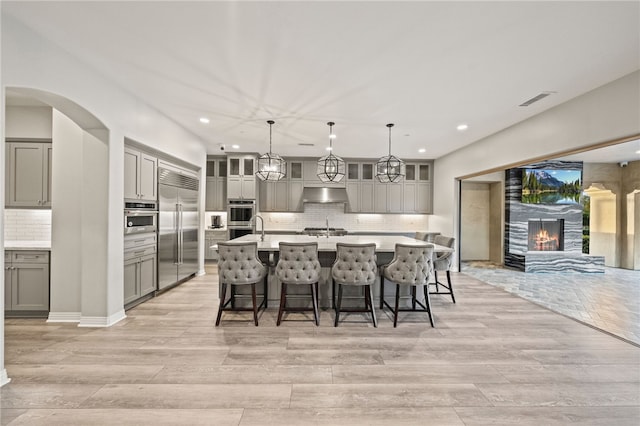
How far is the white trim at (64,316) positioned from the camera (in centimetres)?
352

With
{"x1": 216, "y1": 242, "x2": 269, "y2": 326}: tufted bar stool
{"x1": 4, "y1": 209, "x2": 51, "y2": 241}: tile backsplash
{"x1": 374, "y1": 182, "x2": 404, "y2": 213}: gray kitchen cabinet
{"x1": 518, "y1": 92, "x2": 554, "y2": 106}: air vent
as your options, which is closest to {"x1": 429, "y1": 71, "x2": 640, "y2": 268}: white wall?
{"x1": 518, "y1": 92, "x2": 554, "y2": 106}: air vent

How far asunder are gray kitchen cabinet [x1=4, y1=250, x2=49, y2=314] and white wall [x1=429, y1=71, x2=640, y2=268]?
6599 mm

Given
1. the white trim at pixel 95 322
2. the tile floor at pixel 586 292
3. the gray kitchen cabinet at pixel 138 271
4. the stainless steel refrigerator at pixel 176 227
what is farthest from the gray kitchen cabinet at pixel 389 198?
the white trim at pixel 95 322

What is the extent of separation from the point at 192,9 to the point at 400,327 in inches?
146

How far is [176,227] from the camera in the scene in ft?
16.7

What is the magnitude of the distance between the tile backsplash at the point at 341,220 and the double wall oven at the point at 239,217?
87 cm

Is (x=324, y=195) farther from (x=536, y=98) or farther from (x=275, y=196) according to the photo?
(x=536, y=98)

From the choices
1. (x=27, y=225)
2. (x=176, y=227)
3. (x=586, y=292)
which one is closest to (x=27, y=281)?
(x=27, y=225)

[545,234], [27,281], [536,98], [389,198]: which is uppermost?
[536,98]

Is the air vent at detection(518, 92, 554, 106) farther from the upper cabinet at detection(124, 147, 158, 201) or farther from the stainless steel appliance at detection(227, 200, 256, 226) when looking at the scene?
the stainless steel appliance at detection(227, 200, 256, 226)

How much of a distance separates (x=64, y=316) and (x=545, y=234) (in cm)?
965

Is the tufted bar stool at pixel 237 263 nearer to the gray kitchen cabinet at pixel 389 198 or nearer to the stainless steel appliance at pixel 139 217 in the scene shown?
the stainless steel appliance at pixel 139 217

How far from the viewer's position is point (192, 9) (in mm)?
2166

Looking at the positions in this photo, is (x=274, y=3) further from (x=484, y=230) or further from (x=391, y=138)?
(x=484, y=230)
